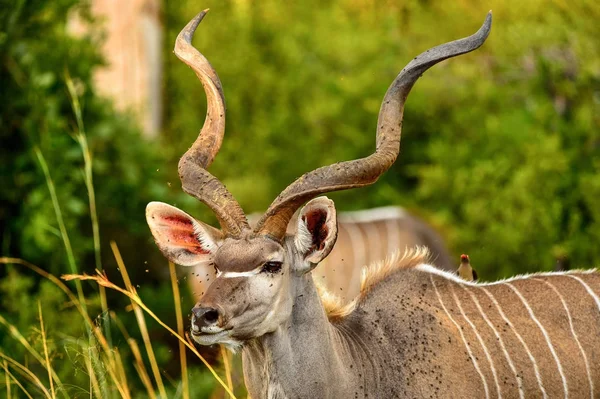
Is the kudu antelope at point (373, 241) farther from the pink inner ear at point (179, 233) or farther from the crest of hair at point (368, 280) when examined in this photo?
the pink inner ear at point (179, 233)

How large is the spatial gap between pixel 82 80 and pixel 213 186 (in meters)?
3.78

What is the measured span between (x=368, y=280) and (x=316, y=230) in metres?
0.45

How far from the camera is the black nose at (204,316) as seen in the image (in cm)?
335

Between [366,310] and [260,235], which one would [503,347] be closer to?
[366,310]

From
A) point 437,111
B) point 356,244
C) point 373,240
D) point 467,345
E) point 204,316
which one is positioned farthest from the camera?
point 437,111

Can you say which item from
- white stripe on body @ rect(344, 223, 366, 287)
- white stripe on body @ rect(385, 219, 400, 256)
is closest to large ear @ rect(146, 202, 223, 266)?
white stripe on body @ rect(344, 223, 366, 287)

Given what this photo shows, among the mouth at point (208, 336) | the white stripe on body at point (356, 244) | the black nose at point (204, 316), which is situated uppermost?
the white stripe on body at point (356, 244)

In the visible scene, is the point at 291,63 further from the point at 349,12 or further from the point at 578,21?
the point at 578,21

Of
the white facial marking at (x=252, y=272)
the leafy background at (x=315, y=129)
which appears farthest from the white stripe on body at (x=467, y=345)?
the leafy background at (x=315, y=129)

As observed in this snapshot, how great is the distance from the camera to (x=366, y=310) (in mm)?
4020

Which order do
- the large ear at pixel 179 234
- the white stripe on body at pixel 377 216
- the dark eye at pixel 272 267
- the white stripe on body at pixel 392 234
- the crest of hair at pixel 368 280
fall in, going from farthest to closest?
1. the white stripe on body at pixel 377 216
2. the white stripe on body at pixel 392 234
3. the crest of hair at pixel 368 280
4. the large ear at pixel 179 234
5. the dark eye at pixel 272 267

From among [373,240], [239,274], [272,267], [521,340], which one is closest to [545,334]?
[521,340]

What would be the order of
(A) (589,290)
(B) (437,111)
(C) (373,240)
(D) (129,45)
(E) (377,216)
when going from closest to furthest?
(A) (589,290)
(C) (373,240)
(E) (377,216)
(B) (437,111)
(D) (129,45)

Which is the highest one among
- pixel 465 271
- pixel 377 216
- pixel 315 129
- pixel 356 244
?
pixel 315 129
